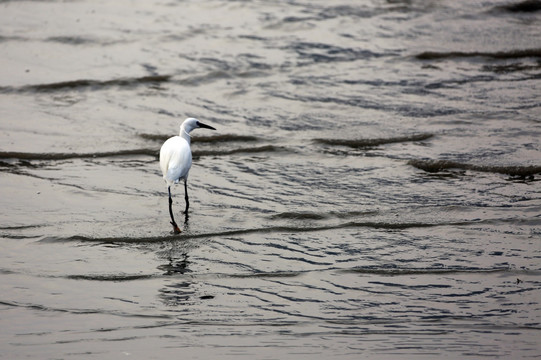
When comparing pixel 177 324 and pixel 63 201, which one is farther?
pixel 63 201

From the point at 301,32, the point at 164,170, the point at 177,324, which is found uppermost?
the point at 301,32

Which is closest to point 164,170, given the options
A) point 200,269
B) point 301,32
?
point 200,269

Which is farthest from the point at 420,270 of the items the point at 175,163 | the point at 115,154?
the point at 115,154

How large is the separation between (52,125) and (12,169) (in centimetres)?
149

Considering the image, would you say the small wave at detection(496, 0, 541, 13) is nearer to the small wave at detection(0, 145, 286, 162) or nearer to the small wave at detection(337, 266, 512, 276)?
the small wave at detection(0, 145, 286, 162)

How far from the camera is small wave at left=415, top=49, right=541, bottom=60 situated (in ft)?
41.2

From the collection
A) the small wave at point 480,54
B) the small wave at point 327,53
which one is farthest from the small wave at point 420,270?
the small wave at point 480,54

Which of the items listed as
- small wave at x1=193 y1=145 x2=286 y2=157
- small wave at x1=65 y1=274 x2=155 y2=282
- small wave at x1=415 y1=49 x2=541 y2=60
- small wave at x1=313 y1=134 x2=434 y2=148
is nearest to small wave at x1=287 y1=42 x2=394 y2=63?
small wave at x1=415 y1=49 x2=541 y2=60

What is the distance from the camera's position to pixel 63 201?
7891mm

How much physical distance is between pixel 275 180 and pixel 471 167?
207 cm

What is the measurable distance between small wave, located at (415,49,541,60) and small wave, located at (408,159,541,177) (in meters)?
4.06

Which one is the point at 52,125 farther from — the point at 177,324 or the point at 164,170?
the point at 177,324

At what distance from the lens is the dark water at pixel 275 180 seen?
17.9ft

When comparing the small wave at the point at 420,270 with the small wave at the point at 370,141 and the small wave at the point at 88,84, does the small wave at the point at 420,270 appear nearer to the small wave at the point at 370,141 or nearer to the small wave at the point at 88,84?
the small wave at the point at 370,141
